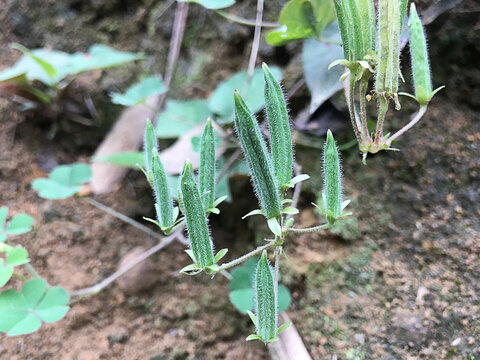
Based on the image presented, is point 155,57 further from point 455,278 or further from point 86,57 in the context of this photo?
point 455,278

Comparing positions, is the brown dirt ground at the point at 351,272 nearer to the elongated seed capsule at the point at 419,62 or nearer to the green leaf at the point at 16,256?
the green leaf at the point at 16,256

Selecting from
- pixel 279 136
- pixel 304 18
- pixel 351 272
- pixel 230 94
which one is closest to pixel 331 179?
pixel 279 136

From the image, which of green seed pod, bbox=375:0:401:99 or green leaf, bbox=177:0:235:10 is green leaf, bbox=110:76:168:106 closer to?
green leaf, bbox=177:0:235:10

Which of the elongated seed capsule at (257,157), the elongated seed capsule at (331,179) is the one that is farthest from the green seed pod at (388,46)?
the elongated seed capsule at (257,157)

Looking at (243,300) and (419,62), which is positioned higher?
(419,62)

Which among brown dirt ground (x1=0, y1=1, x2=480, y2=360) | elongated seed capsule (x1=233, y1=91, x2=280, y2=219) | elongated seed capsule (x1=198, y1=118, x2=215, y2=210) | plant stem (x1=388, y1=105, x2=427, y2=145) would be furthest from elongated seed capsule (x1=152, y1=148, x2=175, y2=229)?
plant stem (x1=388, y1=105, x2=427, y2=145)

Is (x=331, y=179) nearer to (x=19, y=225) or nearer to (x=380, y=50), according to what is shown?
(x=380, y=50)

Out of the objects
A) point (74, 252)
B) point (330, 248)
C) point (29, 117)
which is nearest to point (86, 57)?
point (29, 117)
